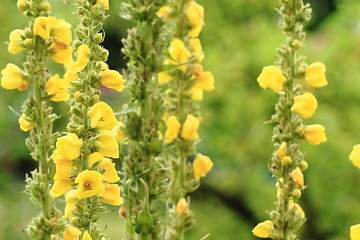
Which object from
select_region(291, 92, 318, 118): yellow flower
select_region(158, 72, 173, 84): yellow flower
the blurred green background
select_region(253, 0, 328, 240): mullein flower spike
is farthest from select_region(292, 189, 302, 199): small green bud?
the blurred green background

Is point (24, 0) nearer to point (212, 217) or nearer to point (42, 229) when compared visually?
point (42, 229)

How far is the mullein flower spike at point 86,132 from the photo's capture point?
2.57 ft

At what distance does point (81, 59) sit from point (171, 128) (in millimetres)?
304

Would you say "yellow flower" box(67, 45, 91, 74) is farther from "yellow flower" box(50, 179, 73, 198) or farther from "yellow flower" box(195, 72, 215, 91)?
"yellow flower" box(195, 72, 215, 91)

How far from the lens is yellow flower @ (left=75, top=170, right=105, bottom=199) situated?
0.77 meters

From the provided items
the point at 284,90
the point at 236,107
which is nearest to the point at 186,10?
the point at 284,90

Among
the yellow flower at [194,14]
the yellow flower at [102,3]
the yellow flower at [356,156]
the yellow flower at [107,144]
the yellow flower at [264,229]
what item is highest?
the yellow flower at [194,14]

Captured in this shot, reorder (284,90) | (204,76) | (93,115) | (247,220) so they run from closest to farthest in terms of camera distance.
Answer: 1. (93,115)
2. (284,90)
3. (204,76)
4. (247,220)

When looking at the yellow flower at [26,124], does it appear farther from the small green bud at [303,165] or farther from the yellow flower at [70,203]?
the small green bud at [303,165]

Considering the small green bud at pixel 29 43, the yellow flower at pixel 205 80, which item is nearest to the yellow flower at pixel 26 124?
the small green bud at pixel 29 43

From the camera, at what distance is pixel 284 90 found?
0.90 m

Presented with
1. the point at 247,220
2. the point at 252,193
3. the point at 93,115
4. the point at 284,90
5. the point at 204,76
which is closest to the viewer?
the point at 93,115

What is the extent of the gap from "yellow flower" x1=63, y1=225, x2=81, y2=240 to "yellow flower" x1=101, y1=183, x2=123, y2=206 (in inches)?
2.3

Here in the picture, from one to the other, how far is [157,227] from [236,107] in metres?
3.38
